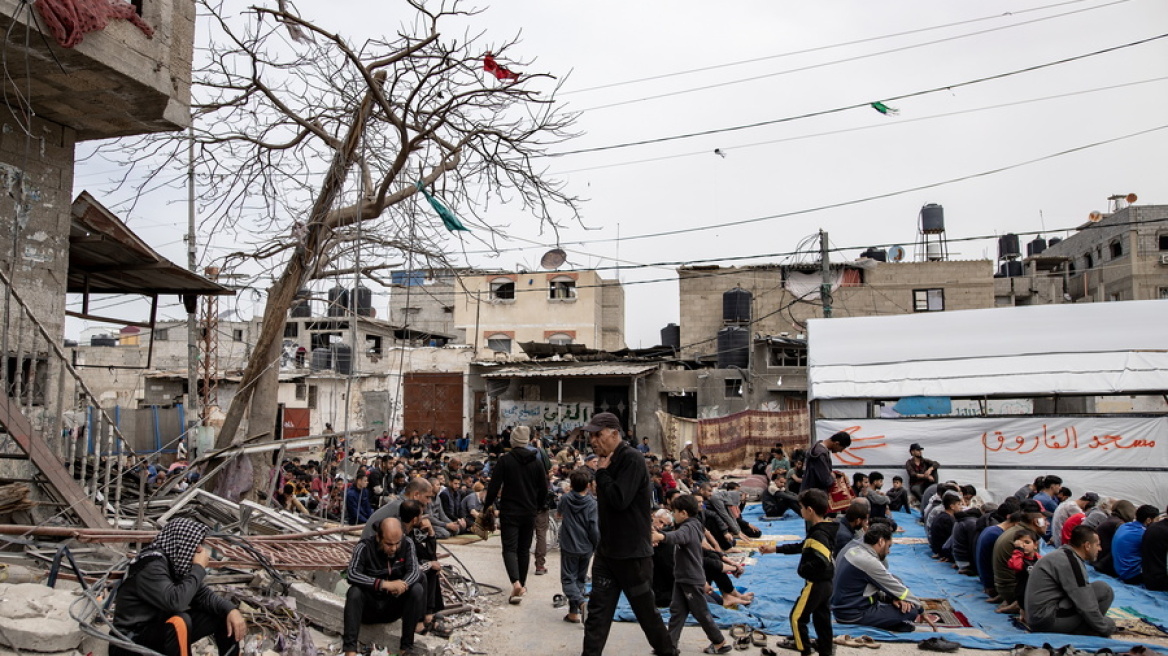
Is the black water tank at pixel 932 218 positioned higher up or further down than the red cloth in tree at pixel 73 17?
higher up

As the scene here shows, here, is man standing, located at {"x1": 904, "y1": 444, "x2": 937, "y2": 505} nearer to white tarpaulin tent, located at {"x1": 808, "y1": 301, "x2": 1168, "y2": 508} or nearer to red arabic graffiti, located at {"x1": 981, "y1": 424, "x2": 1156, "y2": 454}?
white tarpaulin tent, located at {"x1": 808, "y1": 301, "x2": 1168, "y2": 508}

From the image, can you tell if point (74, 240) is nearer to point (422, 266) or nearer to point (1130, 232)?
point (422, 266)

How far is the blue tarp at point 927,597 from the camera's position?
6875mm

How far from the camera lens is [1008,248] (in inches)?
1796

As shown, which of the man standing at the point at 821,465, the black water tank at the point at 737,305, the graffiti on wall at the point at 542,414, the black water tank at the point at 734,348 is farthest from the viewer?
the black water tank at the point at 737,305

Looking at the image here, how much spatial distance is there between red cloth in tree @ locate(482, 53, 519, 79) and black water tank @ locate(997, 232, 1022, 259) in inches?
1636

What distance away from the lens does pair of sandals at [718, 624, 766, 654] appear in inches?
268

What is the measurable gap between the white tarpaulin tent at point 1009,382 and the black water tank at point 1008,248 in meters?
29.6

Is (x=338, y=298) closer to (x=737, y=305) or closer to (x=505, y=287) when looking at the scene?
(x=737, y=305)

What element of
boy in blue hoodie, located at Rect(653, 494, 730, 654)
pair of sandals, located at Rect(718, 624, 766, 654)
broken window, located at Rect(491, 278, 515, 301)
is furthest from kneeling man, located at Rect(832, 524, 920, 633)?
broken window, located at Rect(491, 278, 515, 301)

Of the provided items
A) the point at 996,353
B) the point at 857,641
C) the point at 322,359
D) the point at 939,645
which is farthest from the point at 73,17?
the point at 322,359

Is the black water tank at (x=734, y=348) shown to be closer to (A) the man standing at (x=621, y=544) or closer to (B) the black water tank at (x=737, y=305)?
(B) the black water tank at (x=737, y=305)

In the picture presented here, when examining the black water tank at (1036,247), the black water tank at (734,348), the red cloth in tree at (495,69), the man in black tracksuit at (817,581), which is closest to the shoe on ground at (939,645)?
the man in black tracksuit at (817,581)

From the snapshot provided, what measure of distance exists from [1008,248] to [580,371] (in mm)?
28626
